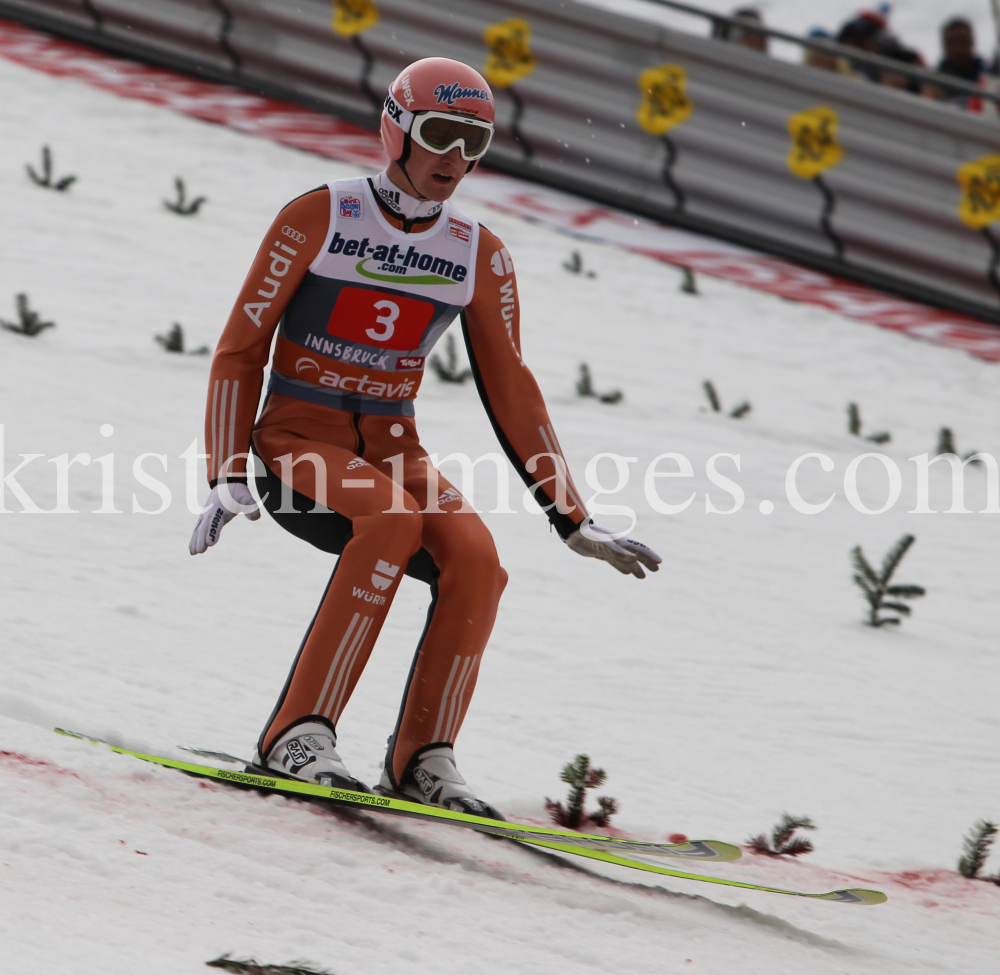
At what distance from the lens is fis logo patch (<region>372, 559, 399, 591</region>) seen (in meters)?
3.34

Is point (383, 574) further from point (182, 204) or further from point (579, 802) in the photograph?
point (182, 204)

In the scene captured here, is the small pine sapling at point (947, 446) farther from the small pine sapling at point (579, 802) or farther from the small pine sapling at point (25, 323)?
the small pine sapling at point (25, 323)

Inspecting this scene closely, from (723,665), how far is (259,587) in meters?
1.85

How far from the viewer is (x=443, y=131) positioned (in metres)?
3.48

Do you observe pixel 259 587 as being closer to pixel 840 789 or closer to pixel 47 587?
pixel 47 587

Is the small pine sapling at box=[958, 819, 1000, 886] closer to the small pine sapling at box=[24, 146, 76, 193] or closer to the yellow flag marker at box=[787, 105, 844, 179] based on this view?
the small pine sapling at box=[24, 146, 76, 193]

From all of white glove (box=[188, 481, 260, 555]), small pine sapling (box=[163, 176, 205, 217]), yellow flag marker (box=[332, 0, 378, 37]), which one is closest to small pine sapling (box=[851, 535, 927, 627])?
white glove (box=[188, 481, 260, 555])

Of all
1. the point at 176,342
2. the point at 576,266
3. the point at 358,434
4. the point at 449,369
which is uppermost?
the point at 576,266

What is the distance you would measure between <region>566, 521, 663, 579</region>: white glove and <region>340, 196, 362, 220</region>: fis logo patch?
107cm

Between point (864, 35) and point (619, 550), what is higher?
point (864, 35)

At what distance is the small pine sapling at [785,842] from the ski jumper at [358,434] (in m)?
1.05

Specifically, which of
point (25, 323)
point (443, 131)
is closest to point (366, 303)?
point (443, 131)

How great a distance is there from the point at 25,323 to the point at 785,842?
4.76 meters

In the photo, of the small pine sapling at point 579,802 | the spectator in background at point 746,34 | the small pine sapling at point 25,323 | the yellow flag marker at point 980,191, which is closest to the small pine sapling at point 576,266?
the spectator in background at point 746,34
